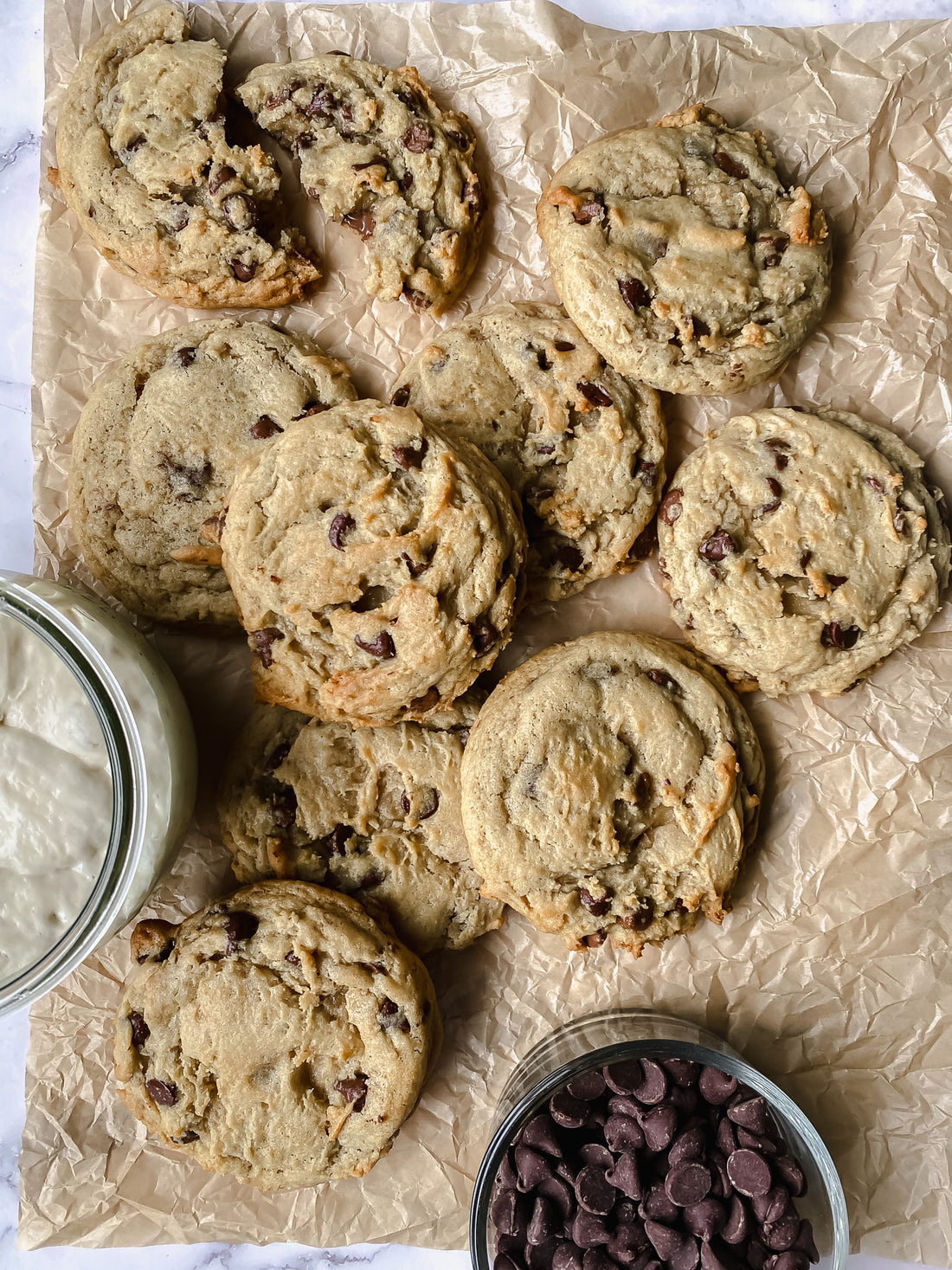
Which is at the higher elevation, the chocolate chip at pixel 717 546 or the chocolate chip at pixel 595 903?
the chocolate chip at pixel 717 546

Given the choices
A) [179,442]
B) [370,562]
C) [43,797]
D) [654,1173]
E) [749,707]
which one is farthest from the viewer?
[749,707]

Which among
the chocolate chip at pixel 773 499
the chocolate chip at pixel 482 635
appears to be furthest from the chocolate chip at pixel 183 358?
the chocolate chip at pixel 773 499

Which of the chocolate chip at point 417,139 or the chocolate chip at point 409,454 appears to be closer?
the chocolate chip at point 409,454

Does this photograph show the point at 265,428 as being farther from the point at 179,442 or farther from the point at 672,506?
the point at 672,506

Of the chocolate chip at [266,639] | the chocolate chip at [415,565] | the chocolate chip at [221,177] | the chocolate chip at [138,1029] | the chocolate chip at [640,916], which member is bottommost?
the chocolate chip at [138,1029]

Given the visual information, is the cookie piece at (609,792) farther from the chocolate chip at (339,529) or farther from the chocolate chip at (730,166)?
the chocolate chip at (730,166)

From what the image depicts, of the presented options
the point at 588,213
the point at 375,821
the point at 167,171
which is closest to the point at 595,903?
the point at 375,821
